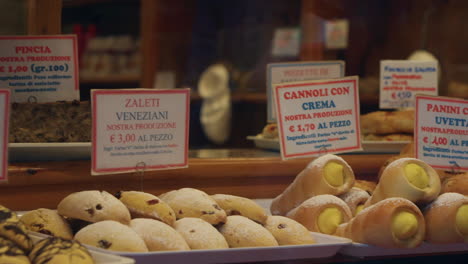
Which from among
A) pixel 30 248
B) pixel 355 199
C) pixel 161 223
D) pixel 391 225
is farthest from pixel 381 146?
pixel 30 248

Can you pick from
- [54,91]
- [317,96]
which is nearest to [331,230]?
[317,96]

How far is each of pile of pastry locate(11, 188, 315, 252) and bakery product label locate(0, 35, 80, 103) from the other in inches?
17.2

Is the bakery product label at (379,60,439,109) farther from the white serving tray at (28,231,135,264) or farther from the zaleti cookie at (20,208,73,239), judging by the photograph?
the white serving tray at (28,231,135,264)

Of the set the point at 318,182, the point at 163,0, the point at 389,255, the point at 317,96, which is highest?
the point at 163,0

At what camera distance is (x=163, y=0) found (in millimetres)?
4277

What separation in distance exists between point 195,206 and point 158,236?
6.4 inches

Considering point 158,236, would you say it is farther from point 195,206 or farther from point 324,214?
point 324,214

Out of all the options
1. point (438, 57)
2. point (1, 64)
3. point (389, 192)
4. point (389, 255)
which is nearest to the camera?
point (389, 255)

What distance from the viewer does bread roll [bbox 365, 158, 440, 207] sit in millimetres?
1346

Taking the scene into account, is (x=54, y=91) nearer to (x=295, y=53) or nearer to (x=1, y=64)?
(x=1, y=64)

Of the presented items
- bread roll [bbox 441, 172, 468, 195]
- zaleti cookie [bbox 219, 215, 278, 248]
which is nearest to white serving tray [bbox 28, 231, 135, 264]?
zaleti cookie [bbox 219, 215, 278, 248]

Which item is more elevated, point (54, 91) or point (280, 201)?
point (54, 91)

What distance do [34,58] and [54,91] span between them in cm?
9

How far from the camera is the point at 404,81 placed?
2238 millimetres
